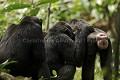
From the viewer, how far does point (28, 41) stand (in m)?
3.69

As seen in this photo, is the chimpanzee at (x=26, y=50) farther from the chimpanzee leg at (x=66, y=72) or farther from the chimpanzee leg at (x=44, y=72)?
the chimpanzee leg at (x=66, y=72)

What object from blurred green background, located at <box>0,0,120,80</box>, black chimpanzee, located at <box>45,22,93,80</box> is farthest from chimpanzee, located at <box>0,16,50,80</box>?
black chimpanzee, located at <box>45,22,93,80</box>

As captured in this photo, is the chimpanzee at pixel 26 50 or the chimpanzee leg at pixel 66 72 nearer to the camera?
the chimpanzee at pixel 26 50

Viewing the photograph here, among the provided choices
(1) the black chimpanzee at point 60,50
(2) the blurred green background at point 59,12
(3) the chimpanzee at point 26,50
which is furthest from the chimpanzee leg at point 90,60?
(3) the chimpanzee at point 26,50

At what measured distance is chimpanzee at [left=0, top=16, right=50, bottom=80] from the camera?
12.1ft

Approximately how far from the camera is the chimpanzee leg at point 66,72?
433 centimetres

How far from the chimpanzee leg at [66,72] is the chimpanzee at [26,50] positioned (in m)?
0.65

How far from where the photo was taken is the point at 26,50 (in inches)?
146

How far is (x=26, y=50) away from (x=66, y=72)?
928mm

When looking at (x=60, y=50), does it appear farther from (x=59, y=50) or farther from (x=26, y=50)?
(x=26, y=50)

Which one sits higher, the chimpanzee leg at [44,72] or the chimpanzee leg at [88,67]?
the chimpanzee leg at [44,72]

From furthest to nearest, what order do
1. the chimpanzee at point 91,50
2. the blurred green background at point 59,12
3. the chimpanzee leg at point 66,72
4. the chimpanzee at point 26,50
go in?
the chimpanzee at point 91,50 → the chimpanzee leg at point 66,72 → the chimpanzee at point 26,50 → the blurred green background at point 59,12

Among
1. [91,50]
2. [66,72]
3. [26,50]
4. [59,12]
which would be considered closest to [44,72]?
[26,50]

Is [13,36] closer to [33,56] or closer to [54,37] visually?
[33,56]
